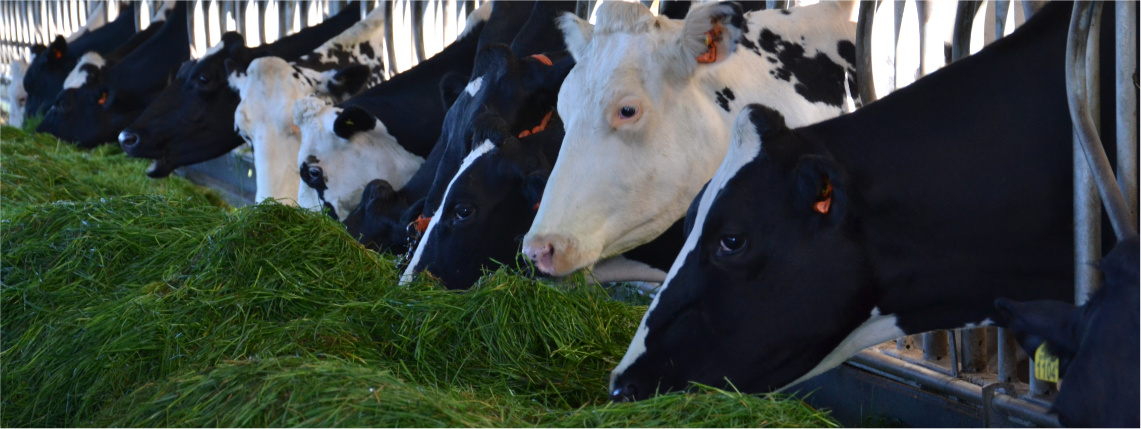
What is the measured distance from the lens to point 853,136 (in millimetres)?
2783

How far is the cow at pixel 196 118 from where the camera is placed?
8.02m

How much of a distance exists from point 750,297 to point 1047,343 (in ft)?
2.53

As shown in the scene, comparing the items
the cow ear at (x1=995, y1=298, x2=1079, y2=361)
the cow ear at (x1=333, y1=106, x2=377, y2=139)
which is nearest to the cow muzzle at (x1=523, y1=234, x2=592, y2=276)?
the cow ear at (x1=995, y1=298, x2=1079, y2=361)

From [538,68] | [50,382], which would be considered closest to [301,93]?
[538,68]

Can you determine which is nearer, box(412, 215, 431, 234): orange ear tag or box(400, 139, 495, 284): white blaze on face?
box(400, 139, 495, 284): white blaze on face

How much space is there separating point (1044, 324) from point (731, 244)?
2.66 feet

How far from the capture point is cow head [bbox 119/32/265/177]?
803 cm

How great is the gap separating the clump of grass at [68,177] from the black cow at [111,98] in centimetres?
49

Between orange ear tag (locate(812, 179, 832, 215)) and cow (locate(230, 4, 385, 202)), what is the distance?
4.68 m

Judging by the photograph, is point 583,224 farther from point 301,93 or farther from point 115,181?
point 115,181

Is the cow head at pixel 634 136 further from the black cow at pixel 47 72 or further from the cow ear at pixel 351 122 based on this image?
the black cow at pixel 47 72

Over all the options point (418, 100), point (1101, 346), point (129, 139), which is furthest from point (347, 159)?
point (1101, 346)

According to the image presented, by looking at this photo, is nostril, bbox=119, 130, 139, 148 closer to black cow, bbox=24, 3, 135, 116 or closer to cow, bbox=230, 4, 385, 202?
cow, bbox=230, 4, 385, 202

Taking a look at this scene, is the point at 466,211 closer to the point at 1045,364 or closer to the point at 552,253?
the point at 552,253
